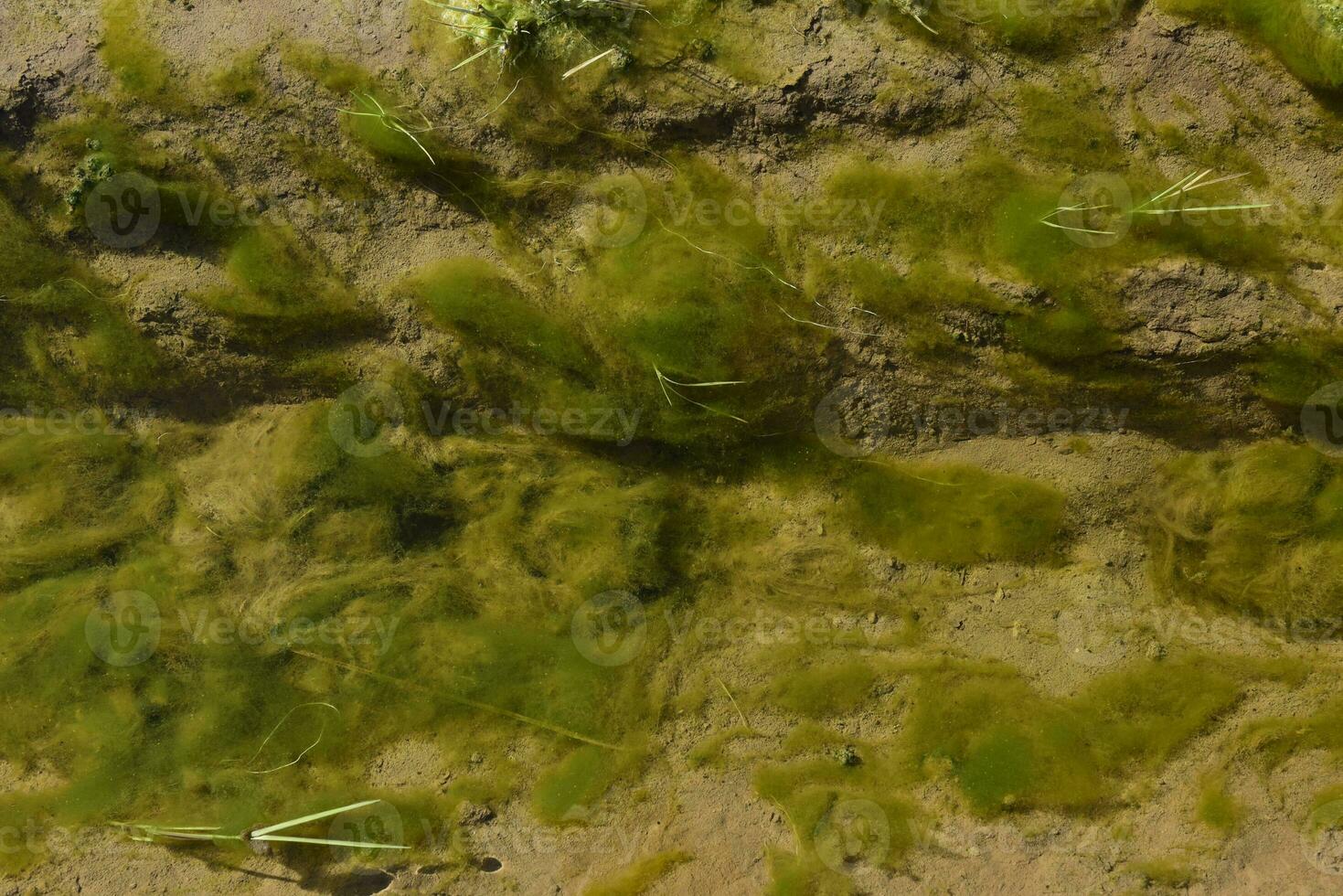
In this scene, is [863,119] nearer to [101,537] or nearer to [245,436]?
[245,436]

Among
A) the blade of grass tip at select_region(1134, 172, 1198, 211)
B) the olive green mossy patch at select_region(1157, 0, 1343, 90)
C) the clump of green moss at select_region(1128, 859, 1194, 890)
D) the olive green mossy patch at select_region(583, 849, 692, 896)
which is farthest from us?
the olive green mossy patch at select_region(583, 849, 692, 896)

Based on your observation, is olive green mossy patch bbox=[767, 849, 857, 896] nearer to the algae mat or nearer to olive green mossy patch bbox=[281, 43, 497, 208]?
the algae mat

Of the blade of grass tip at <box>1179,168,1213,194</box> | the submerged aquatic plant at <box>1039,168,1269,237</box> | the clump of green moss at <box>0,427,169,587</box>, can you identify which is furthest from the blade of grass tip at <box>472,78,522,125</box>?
the blade of grass tip at <box>1179,168,1213,194</box>

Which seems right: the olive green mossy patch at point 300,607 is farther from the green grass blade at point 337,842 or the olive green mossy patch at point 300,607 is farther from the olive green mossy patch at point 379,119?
the olive green mossy patch at point 379,119

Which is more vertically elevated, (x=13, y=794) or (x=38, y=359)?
(x=38, y=359)

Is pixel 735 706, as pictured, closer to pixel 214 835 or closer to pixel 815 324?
pixel 815 324

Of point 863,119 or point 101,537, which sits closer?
point 863,119

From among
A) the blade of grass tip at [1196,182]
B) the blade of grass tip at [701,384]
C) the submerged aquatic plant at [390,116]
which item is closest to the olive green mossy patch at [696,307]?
the blade of grass tip at [701,384]

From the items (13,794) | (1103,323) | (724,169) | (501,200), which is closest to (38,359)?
(13,794)
